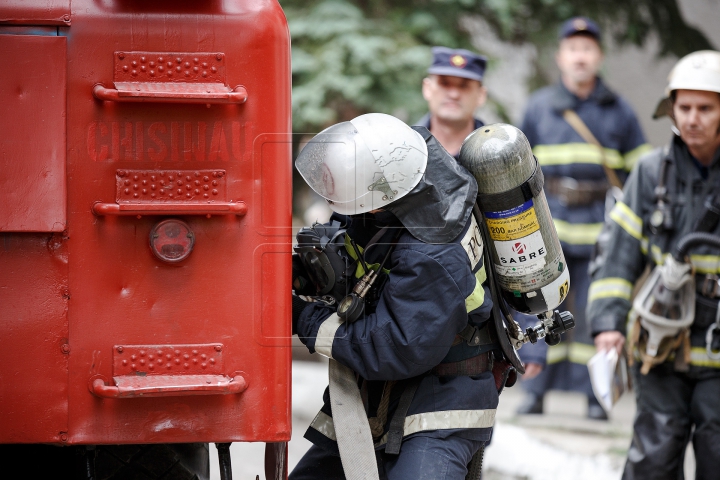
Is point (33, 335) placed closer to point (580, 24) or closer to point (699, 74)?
point (699, 74)

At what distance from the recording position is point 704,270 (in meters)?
3.97

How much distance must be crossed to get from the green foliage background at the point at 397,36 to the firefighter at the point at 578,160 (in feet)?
3.79

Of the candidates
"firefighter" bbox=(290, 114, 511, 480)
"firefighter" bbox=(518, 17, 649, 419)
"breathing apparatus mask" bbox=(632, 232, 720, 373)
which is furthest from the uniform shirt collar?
"firefighter" bbox=(290, 114, 511, 480)

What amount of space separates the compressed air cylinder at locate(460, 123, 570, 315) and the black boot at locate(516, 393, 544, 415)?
11.4 ft

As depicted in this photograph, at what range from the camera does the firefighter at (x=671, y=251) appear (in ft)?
13.0

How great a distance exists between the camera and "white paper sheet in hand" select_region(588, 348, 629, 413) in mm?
4121

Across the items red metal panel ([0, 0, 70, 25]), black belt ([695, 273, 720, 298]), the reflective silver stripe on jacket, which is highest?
red metal panel ([0, 0, 70, 25])

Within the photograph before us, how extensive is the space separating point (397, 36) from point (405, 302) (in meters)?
5.04

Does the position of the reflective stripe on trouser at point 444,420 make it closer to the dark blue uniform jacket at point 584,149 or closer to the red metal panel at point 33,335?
the red metal panel at point 33,335

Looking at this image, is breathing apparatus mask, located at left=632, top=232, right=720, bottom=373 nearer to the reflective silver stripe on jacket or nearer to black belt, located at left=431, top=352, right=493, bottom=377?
black belt, located at left=431, top=352, right=493, bottom=377

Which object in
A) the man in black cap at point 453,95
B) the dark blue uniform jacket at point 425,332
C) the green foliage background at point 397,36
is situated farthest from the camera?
the green foliage background at point 397,36

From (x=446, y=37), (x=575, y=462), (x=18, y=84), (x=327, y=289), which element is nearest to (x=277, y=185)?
(x=327, y=289)

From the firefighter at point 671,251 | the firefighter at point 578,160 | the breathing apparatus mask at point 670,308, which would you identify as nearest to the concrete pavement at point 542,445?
the firefighter at point 578,160

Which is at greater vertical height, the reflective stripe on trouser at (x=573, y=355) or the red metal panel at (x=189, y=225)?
the red metal panel at (x=189, y=225)
